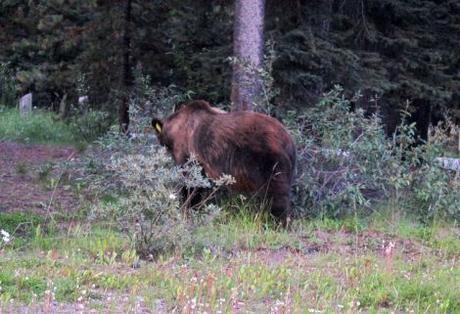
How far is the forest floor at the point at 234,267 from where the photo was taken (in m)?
6.46

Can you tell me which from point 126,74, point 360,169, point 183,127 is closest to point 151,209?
point 183,127

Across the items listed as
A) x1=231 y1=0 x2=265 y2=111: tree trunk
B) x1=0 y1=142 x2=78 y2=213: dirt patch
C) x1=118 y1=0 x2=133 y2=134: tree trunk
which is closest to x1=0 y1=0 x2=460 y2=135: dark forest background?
x1=118 y1=0 x2=133 y2=134: tree trunk

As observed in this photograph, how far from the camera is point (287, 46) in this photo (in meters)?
13.8

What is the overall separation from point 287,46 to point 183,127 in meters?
3.26

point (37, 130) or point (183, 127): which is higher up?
point (183, 127)

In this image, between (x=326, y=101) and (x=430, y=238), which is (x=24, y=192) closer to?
(x=326, y=101)

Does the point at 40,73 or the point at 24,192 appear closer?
the point at 24,192

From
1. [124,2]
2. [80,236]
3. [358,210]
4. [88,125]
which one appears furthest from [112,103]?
[80,236]

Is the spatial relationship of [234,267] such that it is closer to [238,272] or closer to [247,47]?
[238,272]

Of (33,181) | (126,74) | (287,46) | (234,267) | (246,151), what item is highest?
(287,46)

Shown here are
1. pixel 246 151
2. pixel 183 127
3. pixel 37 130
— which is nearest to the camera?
pixel 246 151

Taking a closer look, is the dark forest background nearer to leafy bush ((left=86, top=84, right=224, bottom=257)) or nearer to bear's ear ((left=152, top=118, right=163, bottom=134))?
bear's ear ((left=152, top=118, right=163, bottom=134))

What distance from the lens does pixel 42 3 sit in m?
19.1

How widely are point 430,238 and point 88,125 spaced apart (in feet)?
32.6
